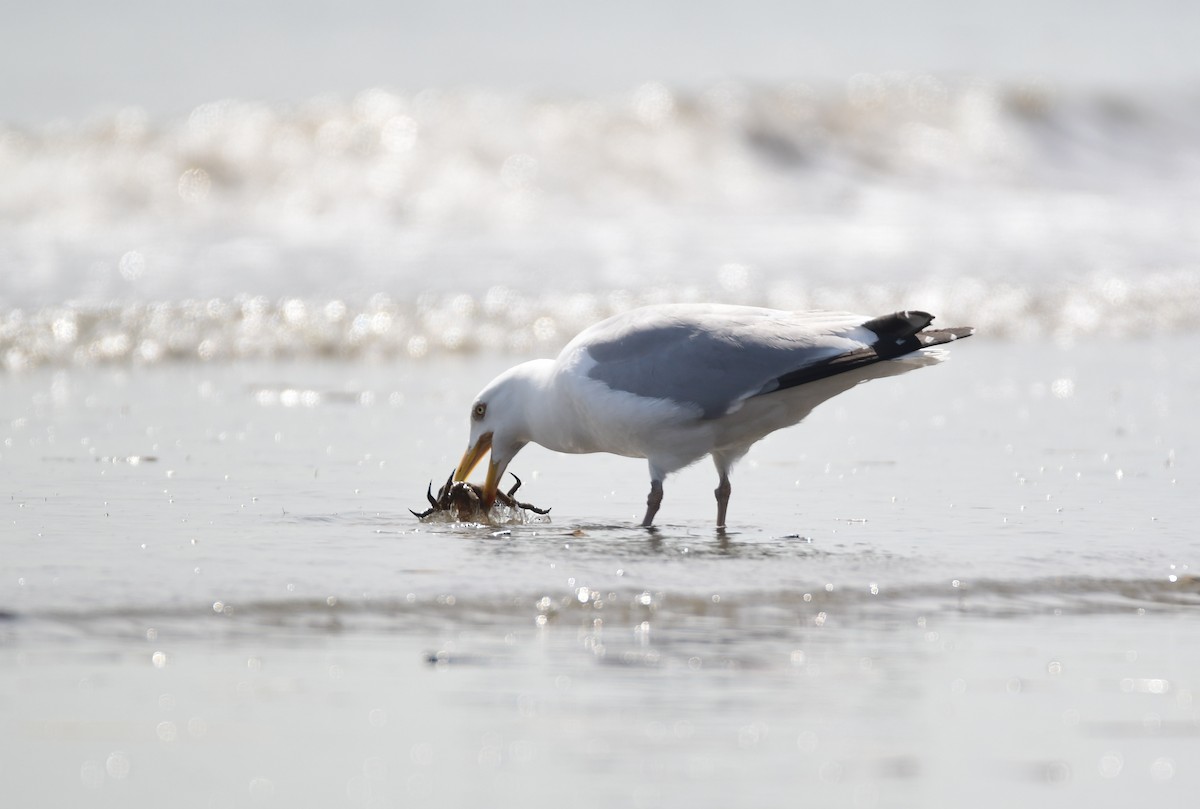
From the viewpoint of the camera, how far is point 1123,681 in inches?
155

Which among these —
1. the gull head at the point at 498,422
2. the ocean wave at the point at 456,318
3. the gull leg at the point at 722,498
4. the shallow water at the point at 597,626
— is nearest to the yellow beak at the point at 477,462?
the gull head at the point at 498,422

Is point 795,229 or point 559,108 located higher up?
point 559,108

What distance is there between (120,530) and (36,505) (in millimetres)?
594

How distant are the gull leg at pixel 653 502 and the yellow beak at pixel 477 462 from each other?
1.83 feet

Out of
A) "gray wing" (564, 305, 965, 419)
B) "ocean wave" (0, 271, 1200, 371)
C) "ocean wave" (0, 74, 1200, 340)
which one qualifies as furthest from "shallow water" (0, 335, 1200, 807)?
"ocean wave" (0, 74, 1200, 340)

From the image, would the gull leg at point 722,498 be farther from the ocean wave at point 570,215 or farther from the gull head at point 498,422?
the ocean wave at point 570,215

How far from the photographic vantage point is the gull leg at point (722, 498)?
608 cm

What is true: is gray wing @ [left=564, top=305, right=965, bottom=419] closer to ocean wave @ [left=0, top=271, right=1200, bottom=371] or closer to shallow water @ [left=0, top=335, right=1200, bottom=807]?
shallow water @ [left=0, top=335, right=1200, bottom=807]

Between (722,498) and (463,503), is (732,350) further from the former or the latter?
(463,503)

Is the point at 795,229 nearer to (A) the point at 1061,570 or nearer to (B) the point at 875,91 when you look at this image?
(B) the point at 875,91

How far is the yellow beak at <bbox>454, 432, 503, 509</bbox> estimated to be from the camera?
6.19 m

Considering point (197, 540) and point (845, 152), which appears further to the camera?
point (845, 152)

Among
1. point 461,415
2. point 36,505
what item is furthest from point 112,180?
point 36,505

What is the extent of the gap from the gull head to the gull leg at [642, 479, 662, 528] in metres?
0.56
